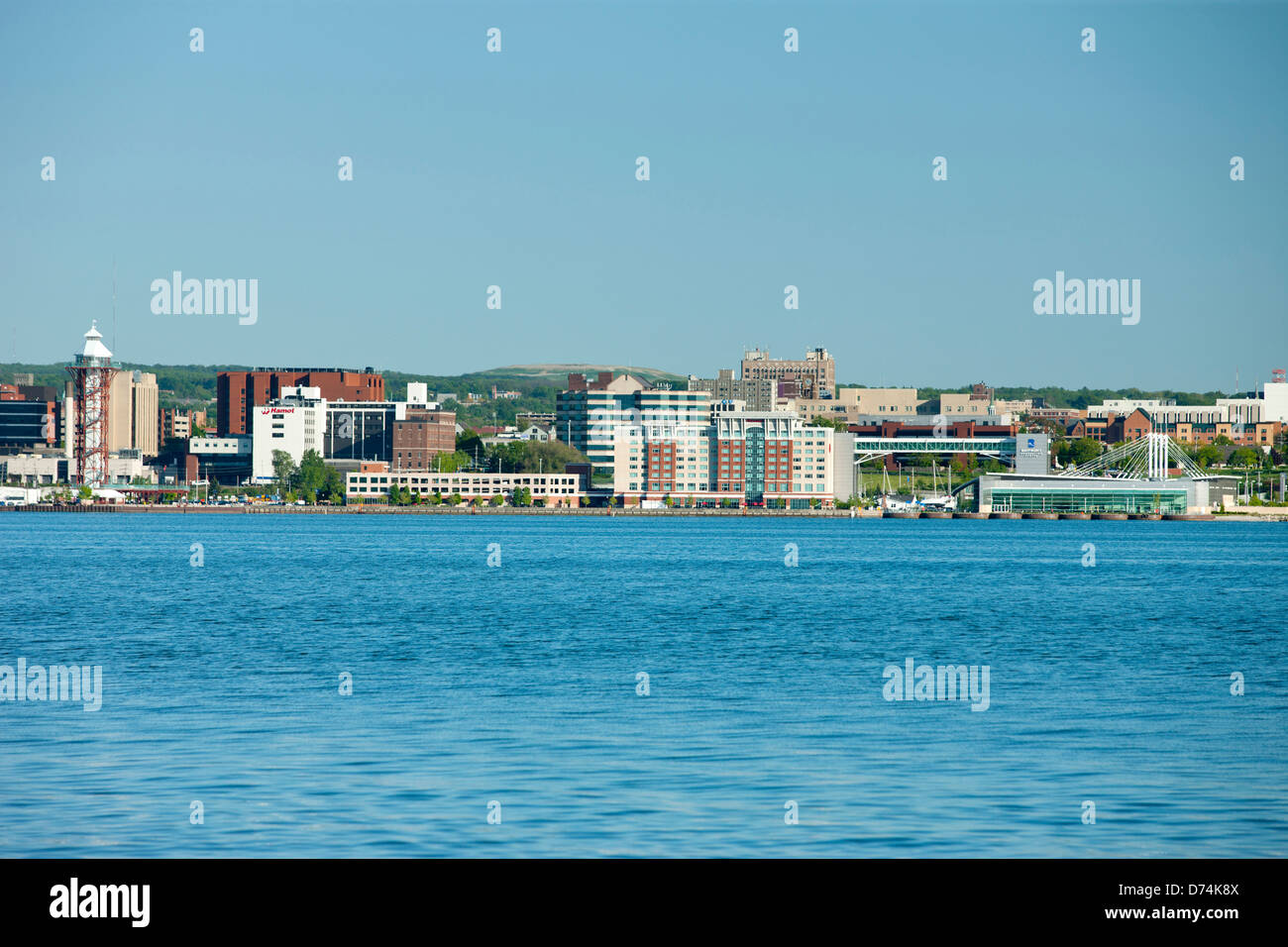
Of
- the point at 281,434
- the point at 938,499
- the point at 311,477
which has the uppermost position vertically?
the point at 281,434

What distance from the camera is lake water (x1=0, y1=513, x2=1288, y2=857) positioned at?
1112 centimetres

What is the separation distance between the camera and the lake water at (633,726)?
438 inches

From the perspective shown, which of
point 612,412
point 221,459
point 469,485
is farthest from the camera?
point 221,459

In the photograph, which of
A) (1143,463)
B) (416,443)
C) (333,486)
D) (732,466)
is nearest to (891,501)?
(732,466)

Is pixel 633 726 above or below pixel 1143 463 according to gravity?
below

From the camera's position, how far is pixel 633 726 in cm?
1636

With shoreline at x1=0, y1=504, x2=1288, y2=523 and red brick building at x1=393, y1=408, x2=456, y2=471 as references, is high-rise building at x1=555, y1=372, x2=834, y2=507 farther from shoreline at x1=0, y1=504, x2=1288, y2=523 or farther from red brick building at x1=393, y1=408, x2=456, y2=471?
red brick building at x1=393, y1=408, x2=456, y2=471

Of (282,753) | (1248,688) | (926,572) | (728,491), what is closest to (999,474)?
(728,491)

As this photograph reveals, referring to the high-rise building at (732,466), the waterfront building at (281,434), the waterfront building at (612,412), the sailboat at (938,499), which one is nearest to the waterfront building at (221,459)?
the waterfront building at (281,434)

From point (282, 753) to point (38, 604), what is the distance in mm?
23750

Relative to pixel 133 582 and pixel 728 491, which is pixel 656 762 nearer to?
pixel 133 582

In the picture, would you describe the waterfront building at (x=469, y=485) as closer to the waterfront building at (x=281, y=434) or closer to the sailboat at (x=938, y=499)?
the waterfront building at (x=281, y=434)

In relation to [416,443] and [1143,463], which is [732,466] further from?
[1143,463]

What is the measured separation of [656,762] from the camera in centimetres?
1389
